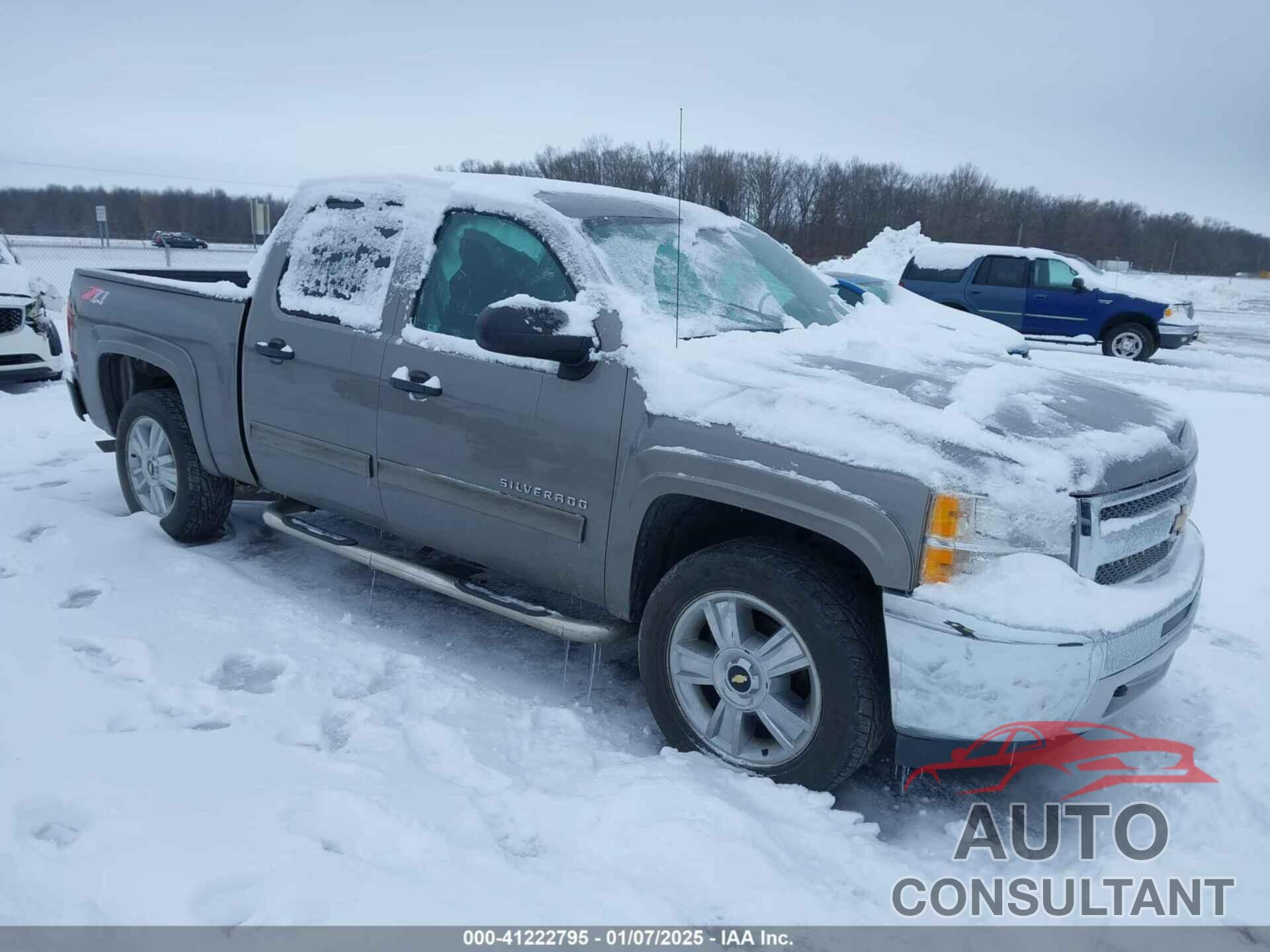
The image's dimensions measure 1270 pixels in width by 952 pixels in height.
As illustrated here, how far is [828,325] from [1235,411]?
7342 mm

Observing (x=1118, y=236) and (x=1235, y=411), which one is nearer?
(x=1235, y=411)

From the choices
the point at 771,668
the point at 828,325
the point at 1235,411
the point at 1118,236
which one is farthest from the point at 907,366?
the point at 1118,236

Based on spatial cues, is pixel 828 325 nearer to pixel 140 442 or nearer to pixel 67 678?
pixel 67 678

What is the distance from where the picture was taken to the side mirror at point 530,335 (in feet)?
9.96

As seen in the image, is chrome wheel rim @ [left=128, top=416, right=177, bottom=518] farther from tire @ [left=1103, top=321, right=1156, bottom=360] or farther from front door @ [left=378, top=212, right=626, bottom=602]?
tire @ [left=1103, top=321, right=1156, bottom=360]

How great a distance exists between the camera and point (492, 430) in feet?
11.2

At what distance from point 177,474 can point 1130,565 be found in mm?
4375

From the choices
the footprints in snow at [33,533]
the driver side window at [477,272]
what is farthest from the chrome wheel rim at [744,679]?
the footprints in snow at [33,533]

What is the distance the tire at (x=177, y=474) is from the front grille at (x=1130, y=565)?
4.10 m

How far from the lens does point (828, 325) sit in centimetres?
389

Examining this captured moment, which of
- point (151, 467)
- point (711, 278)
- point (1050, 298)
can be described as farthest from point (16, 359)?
point (1050, 298)

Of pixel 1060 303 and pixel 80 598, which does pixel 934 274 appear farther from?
pixel 80 598

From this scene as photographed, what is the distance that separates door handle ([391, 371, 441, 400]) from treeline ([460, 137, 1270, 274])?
45.7ft

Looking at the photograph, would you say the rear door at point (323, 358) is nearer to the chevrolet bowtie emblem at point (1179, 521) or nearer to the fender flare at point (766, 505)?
the fender flare at point (766, 505)
